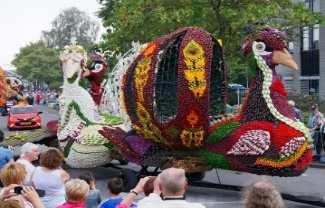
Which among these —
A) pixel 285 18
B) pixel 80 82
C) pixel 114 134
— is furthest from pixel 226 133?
pixel 285 18

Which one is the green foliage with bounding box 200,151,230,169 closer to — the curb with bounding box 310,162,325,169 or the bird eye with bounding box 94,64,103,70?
the bird eye with bounding box 94,64,103,70

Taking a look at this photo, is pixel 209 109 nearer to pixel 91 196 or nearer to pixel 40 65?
pixel 91 196

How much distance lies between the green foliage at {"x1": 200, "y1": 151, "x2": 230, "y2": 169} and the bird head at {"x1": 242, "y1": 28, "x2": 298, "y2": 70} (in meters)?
1.98

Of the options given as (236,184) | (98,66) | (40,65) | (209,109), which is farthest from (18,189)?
(40,65)

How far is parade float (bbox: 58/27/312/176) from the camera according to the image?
12.3 m

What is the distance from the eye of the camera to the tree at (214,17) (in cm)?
2152

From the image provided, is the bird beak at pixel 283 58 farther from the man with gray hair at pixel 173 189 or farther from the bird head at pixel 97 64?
the man with gray hair at pixel 173 189

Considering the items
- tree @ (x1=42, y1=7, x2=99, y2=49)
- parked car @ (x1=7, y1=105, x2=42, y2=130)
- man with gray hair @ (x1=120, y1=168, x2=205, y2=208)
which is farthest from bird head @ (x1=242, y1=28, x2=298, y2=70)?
tree @ (x1=42, y1=7, x2=99, y2=49)

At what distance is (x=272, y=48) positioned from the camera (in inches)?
494

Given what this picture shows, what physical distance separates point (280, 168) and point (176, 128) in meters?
A: 2.03

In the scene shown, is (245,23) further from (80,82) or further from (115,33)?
(80,82)

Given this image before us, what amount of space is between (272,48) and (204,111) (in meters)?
1.73

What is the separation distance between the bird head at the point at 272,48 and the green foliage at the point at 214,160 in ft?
6.50

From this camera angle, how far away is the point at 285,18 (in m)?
22.9
